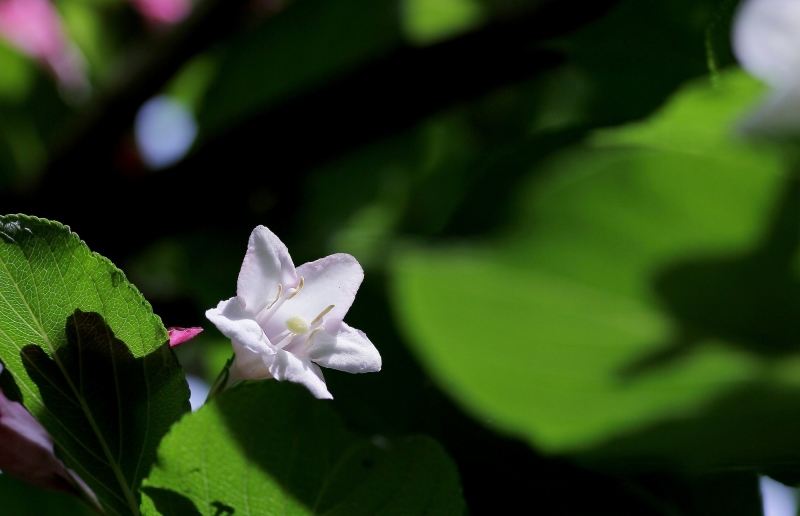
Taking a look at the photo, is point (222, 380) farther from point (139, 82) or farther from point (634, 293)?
point (139, 82)

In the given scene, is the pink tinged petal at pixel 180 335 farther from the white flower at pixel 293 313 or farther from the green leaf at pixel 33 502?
the green leaf at pixel 33 502

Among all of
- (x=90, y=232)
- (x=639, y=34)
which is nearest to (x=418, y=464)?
(x=639, y=34)

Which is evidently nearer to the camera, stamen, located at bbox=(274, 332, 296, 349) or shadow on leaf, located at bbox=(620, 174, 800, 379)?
shadow on leaf, located at bbox=(620, 174, 800, 379)

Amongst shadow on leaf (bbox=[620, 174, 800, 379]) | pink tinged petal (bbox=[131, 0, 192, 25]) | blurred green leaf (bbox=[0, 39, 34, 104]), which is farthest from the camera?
pink tinged petal (bbox=[131, 0, 192, 25])

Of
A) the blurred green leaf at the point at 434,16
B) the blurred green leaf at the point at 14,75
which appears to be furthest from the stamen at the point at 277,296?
the blurred green leaf at the point at 14,75

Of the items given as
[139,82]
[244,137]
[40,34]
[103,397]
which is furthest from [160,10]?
[103,397]

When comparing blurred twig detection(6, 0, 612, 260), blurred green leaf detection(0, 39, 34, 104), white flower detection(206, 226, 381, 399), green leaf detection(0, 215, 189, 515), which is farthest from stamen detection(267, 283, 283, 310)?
blurred green leaf detection(0, 39, 34, 104)

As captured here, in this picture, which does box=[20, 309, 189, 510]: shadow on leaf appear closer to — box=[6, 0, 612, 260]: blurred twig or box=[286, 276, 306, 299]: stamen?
box=[286, 276, 306, 299]: stamen
